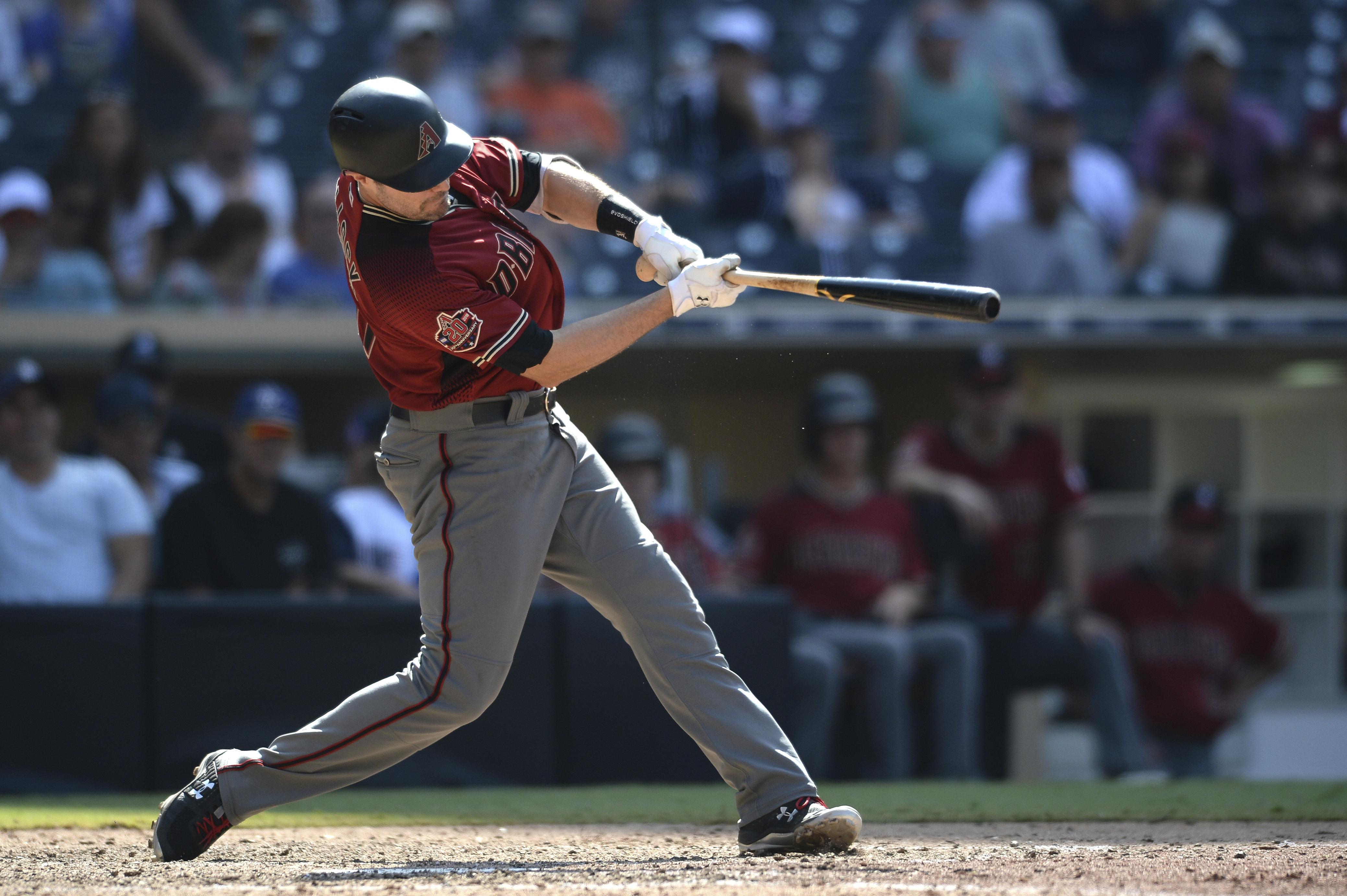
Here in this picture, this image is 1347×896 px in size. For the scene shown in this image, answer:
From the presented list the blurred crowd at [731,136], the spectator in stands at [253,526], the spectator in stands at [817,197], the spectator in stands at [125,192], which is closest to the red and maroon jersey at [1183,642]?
the blurred crowd at [731,136]

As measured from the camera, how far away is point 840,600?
5250 mm

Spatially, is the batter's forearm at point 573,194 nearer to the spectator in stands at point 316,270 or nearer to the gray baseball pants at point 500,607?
the gray baseball pants at point 500,607

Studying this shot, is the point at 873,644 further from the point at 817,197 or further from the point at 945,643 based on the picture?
the point at 817,197

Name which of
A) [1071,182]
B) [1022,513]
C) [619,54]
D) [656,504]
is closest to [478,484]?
[656,504]

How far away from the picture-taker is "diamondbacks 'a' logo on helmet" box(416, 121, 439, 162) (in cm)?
264

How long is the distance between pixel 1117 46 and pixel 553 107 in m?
3.50

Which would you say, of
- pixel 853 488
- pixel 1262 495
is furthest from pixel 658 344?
pixel 1262 495

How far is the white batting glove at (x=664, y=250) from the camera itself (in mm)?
2936

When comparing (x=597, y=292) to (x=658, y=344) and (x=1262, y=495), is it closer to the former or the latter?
(x=658, y=344)

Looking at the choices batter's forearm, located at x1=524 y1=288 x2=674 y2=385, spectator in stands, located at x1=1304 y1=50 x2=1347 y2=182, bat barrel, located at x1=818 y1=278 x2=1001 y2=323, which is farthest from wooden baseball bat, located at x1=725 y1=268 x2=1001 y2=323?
spectator in stands, located at x1=1304 y1=50 x2=1347 y2=182

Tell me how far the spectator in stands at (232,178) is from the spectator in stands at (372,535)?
5.39ft

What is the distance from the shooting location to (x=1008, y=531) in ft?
18.2

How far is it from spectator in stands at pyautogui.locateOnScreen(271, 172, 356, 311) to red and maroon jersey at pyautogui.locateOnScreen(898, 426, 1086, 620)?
2715 millimetres

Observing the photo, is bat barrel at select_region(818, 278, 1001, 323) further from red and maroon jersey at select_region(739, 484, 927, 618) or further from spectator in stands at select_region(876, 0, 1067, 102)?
spectator in stands at select_region(876, 0, 1067, 102)
